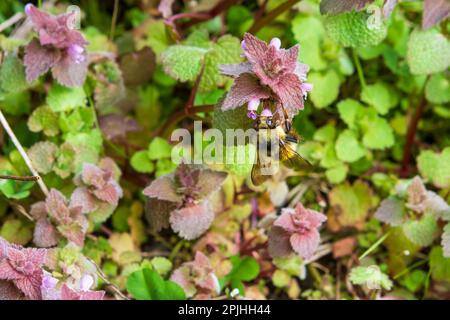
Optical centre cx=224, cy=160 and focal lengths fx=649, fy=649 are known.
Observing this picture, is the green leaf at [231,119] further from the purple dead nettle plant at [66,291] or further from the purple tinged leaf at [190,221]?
the purple dead nettle plant at [66,291]

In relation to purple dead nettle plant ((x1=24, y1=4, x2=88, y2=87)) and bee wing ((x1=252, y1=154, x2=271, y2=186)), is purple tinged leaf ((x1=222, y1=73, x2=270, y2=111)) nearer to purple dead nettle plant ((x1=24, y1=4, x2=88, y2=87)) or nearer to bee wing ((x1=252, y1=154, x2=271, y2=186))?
bee wing ((x1=252, y1=154, x2=271, y2=186))

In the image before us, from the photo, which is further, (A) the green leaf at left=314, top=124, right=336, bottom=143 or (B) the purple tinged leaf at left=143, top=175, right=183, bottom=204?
(A) the green leaf at left=314, top=124, right=336, bottom=143

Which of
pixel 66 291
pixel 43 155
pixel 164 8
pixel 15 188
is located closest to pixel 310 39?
pixel 164 8

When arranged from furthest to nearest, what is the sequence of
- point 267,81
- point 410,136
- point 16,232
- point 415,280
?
point 410,136
point 415,280
point 16,232
point 267,81

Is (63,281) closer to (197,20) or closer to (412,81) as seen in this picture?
(197,20)

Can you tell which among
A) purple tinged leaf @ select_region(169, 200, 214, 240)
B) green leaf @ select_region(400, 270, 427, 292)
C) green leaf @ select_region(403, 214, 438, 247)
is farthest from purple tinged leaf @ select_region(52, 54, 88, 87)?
green leaf @ select_region(400, 270, 427, 292)

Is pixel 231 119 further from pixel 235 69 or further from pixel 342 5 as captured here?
pixel 342 5

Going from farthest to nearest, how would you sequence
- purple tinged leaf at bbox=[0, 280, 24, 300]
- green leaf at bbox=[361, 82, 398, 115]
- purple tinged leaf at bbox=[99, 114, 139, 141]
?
1. green leaf at bbox=[361, 82, 398, 115]
2. purple tinged leaf at bbox=[99, 114, 139, 141]
3. purple tinged leaf at bbox=[0, 280, 24, 300]
